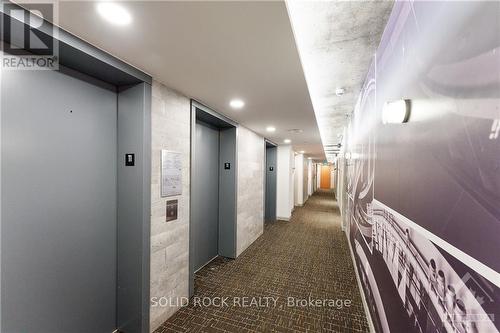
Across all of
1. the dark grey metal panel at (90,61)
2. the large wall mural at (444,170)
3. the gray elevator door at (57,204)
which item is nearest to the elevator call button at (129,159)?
the gray elevator door at (57,204)

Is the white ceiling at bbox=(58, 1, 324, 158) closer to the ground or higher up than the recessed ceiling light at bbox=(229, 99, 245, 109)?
higher up

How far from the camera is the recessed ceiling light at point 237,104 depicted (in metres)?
2.46

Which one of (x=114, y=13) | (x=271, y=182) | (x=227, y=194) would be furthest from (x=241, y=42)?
(x=271, y=182)

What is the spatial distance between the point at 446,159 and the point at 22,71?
232 cm

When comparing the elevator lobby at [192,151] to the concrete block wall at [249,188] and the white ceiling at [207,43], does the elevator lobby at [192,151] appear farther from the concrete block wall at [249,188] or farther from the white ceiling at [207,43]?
the concrete block wall at [249,188]

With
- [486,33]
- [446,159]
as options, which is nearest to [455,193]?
[446,159]

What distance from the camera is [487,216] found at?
557 millimetres

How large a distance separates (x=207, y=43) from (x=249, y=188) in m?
3.13

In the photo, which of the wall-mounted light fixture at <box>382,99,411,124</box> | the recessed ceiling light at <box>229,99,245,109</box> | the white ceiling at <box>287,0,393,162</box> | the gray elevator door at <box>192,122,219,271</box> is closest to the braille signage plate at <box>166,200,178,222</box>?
the gray elevator door at <box>192,122,219,271</box>

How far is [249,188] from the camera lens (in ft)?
13.8

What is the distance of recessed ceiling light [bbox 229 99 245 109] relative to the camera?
2459mm

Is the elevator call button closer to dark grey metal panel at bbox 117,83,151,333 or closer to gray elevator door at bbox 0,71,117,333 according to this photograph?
dark grey metal panel at bbox 117,83,151,333

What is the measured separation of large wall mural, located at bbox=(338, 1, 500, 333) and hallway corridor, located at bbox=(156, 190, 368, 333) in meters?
0.98

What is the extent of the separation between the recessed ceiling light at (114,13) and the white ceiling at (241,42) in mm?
31
